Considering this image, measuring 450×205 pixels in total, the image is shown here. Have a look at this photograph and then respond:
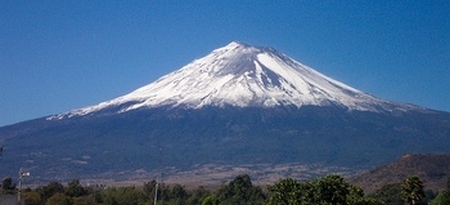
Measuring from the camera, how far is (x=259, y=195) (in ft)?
303

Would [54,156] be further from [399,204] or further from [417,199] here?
[417,199]

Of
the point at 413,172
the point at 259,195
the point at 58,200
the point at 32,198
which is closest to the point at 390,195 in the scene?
the point at 259,195

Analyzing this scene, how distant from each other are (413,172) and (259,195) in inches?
955

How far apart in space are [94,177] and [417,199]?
11519cm

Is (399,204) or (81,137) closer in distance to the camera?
(399,204)

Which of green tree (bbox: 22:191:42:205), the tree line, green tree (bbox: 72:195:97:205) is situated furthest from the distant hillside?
green tree (bbox: 22:191:42:205)

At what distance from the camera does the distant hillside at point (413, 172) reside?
347 ft

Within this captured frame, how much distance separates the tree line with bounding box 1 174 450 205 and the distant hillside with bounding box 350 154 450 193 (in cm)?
1302

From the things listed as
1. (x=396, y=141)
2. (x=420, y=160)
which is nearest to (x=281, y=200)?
(x=420, y=160)

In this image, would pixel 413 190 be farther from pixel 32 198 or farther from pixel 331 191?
pixel 32 198

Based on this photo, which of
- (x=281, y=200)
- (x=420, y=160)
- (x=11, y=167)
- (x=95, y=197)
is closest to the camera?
(x=281, y=200)

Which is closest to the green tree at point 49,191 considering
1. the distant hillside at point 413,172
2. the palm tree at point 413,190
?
the distant hillside at point 413,172

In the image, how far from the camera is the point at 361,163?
586 feet

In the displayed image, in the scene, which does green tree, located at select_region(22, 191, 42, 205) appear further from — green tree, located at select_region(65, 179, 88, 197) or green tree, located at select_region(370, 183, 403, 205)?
green tree, located at select_region(370, 183, 403, 205)
